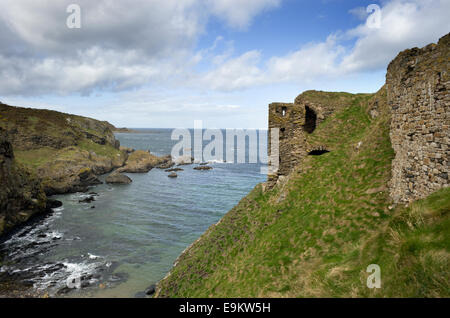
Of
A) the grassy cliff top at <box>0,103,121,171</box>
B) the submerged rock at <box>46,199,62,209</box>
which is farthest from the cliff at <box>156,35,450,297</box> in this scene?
the grassy cliff top at <box>0,103,121,171</box>

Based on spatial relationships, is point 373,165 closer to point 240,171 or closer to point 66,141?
point 240,171

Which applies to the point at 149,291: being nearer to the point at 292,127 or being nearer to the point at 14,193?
the point at 292,127

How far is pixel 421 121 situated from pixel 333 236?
7070 mm

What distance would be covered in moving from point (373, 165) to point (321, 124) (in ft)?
30.4

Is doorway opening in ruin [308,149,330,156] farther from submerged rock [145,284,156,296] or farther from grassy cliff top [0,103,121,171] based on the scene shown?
grassy cliff top [0,103,121,171]

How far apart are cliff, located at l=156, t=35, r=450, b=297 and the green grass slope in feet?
0.18

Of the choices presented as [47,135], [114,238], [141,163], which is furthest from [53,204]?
[141,163]

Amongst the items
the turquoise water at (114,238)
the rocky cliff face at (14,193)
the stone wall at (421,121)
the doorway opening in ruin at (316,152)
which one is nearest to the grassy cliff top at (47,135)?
the turquoise water at (114,238)

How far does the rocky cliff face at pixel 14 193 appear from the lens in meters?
39.8

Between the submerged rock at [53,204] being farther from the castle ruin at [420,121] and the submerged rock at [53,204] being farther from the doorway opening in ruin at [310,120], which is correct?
the castle ruin at [420,121]

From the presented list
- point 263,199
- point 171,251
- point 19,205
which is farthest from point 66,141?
point 263,199

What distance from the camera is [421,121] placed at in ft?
35.5

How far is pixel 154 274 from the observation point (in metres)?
31.0

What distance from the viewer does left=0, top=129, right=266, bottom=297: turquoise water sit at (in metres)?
29.5
